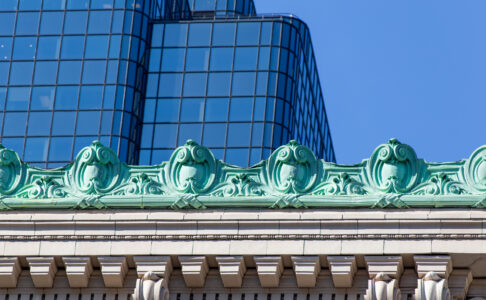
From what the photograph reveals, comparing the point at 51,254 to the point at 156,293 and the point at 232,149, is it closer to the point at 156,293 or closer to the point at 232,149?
the point at 156,293

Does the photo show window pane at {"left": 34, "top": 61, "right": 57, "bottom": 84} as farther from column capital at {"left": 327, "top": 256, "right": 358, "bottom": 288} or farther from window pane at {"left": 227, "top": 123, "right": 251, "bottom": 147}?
column capital at {"left": 327, "top": 256, "right": 358, "bottom": 288}

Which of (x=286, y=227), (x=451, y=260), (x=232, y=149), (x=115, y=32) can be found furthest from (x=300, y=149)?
(x=115, y=32)

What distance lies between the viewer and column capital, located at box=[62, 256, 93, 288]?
1136 inches

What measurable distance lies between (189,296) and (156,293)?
74cm

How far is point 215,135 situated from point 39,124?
34.1 feet

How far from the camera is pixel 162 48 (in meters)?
98.2

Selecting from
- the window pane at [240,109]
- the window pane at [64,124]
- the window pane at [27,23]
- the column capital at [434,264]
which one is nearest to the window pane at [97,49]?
the window pane at [27,23]

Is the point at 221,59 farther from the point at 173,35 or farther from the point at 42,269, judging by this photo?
the point at 42,269

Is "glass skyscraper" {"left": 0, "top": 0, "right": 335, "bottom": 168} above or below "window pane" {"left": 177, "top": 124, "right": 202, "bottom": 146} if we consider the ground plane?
above

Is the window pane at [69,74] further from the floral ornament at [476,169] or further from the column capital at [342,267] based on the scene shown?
the column capital at [342,267]

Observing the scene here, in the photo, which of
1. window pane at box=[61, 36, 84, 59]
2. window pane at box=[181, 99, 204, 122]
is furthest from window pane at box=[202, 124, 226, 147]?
window pane at box=[61, 36, 84, 59]

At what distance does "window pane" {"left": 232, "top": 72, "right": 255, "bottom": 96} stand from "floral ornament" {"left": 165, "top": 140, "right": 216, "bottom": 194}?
65.4 meters

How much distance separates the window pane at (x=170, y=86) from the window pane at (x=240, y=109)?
12.1 feet

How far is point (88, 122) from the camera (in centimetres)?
9406
